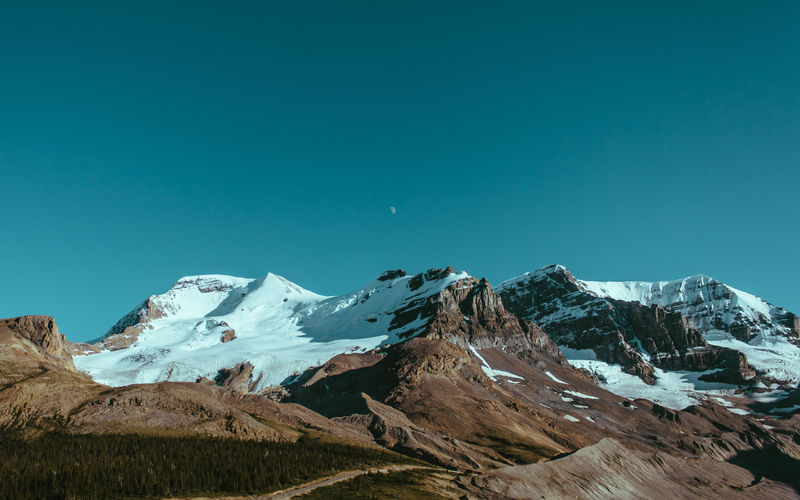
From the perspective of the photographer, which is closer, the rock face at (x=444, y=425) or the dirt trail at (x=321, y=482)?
the dirt trail at (x=321, y=482)

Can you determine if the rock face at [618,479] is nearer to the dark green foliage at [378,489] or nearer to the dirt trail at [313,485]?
the dark green foliage at [378,489]

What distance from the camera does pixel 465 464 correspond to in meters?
119

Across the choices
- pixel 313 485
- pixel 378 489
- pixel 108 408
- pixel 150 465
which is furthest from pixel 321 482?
pixel 108 408

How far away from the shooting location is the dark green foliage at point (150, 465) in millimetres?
64500

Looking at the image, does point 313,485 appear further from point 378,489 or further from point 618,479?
point 618,479

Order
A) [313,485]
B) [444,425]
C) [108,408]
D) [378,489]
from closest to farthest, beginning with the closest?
1. [313,485]
2. [378,489]
3. [108,408]
4. [444,425]

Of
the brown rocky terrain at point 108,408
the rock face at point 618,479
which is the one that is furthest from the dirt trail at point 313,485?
the brown rocky terrain at point 108,408

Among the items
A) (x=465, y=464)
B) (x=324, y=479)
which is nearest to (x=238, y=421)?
(x=324, y=479)

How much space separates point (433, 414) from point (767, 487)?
96049mm

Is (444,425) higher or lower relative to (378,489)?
higher

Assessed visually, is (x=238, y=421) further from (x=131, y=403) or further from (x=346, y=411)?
(x=346, y=411)

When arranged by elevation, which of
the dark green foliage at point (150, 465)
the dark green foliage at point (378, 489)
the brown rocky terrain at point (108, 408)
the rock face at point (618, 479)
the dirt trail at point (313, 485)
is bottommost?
the rock face at point (618, 479)

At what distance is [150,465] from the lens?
72.1m

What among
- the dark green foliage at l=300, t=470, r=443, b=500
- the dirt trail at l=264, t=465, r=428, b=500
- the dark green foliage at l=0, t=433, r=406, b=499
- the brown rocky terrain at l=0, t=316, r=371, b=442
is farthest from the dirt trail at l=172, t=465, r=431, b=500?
the brown rocky terrain at l=0, t=316, r=371, b=442
